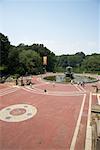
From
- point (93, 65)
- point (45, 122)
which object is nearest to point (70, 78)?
point (93, 65)

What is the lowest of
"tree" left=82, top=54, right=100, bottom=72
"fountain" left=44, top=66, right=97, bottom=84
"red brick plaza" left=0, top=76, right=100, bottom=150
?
"red brick plaza" left=0, top=76, right=100, bottom=150

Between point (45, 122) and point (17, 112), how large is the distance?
12.9 ft

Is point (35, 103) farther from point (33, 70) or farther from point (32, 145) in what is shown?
point (33, 70)

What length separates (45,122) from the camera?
14.9 m

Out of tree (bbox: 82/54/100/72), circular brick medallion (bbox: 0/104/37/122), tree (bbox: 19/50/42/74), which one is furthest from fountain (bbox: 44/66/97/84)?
circular brick medallion (bbox: 0/104/37/122)

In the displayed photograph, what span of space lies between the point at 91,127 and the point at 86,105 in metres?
6.17

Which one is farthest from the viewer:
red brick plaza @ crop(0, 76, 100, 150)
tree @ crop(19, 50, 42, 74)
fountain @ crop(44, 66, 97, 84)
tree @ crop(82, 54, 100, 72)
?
tree @ crop(82, 54, 100, 72)

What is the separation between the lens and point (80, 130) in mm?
13414

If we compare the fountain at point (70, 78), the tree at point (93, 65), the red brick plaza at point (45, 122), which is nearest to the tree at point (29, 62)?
the fountain at point (70, 78)

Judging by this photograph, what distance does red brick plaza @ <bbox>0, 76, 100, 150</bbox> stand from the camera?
1151cm

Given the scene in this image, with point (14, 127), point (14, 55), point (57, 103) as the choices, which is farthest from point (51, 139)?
point (14, 55)

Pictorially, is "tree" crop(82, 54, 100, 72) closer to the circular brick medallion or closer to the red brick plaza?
the red brick plaza

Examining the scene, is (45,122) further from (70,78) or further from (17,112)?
(70,78)

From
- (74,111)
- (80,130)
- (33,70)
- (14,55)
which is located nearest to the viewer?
(80,130)
